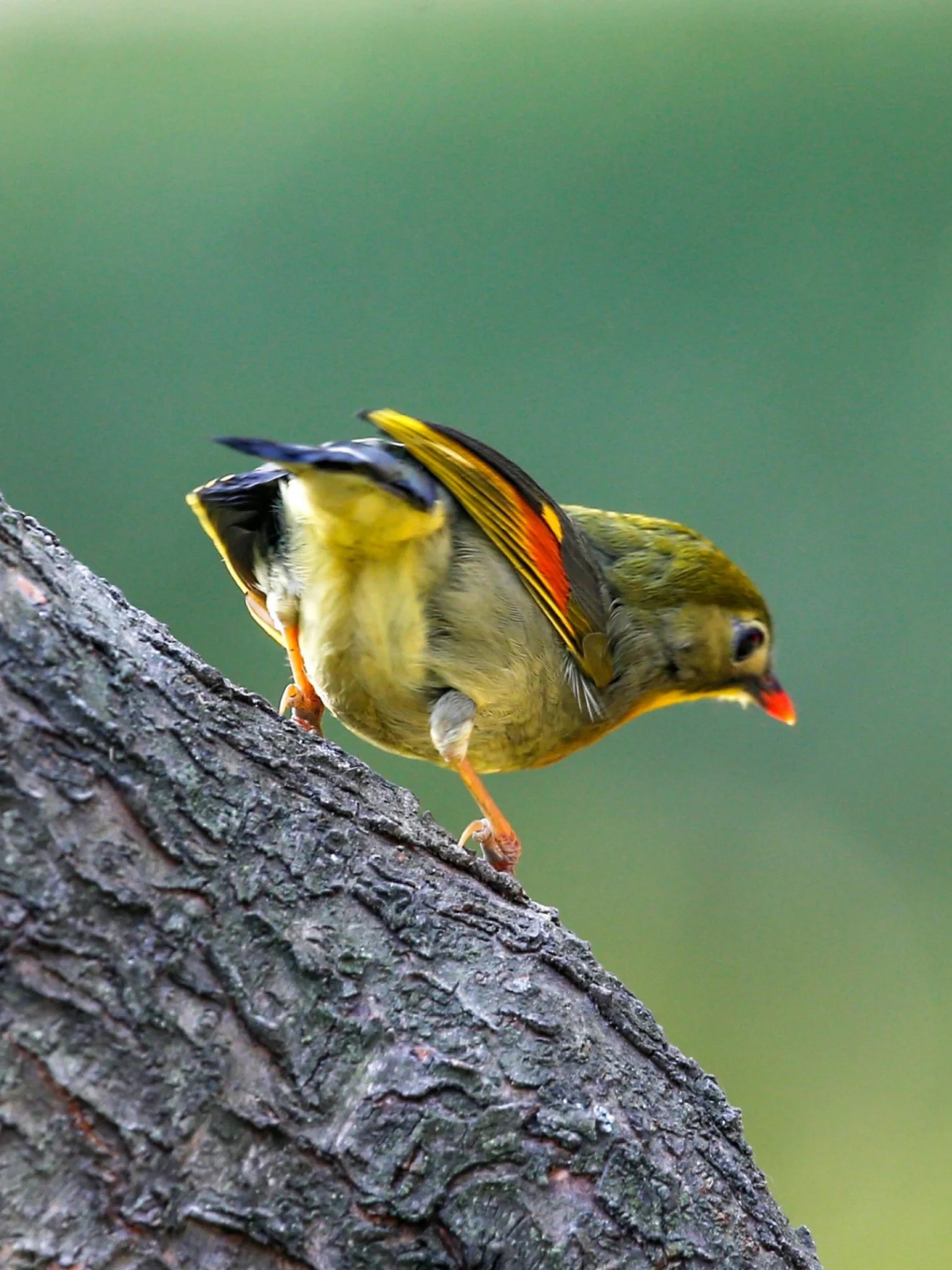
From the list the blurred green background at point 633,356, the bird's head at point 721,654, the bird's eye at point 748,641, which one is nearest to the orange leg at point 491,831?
the bird's head at point 721,654

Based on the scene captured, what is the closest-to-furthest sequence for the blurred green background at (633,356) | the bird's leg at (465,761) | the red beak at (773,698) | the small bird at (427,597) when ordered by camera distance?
the small bird at (427,597) → the bird's leg at (465,761) → the red beak at (773,698) → the blurred green background at (633,356)

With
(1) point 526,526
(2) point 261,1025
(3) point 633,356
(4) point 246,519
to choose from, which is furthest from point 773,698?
(3) point 633,356

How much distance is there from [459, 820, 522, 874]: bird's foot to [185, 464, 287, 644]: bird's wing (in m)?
0.54

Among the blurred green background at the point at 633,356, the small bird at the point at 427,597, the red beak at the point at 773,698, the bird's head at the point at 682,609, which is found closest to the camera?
the small bird at the point at 427,597

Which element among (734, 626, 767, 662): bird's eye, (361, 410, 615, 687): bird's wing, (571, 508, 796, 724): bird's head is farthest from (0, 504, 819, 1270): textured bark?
(734, 626, 767, 662): bird's eye

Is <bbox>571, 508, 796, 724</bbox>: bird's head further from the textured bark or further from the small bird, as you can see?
the textured bark

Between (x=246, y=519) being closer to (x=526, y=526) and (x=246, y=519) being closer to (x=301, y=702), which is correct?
(x=301, y=702)

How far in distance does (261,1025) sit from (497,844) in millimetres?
1168

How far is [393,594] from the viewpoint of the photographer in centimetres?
230

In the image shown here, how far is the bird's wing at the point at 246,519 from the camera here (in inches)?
88.0

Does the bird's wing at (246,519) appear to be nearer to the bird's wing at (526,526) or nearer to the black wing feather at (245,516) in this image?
the black wing feather at (245,516)

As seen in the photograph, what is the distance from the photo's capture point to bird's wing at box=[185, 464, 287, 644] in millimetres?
2236

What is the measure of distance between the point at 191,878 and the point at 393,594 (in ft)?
3.59

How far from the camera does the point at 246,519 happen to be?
238 centimetres
